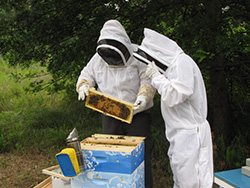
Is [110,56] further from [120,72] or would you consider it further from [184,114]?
[184,114]

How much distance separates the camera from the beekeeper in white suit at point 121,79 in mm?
2551

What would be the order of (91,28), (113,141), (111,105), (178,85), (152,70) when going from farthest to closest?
(91,28)
(111,105)
(152,70)
(113,141)
(178,85)

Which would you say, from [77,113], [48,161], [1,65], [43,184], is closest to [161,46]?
[43,184]

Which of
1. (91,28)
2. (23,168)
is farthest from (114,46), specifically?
(23,168)

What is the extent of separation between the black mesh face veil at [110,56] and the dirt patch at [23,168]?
2.23m

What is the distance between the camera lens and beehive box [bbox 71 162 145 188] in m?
1.87

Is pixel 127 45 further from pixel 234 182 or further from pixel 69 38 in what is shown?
pixel 69 38

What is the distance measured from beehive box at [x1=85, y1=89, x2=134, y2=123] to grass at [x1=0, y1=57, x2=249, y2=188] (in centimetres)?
178

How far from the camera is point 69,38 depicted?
14.1 feet

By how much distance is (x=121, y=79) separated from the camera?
263cm

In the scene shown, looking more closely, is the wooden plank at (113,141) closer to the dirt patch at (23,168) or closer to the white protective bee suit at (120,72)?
the white protective bee suit at (120,72)

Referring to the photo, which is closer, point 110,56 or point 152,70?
point 152,70

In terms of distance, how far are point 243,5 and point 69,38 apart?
8.85 feet

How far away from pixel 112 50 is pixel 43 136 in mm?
3721
